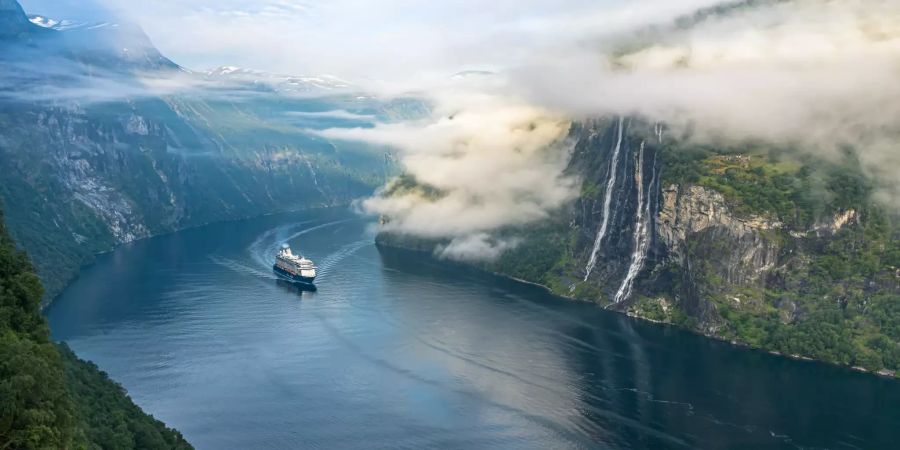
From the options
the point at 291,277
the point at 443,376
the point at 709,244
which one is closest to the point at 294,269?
the point at 291,277

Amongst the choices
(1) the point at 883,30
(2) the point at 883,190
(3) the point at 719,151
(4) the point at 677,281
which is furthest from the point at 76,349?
(1) the point at 883,30

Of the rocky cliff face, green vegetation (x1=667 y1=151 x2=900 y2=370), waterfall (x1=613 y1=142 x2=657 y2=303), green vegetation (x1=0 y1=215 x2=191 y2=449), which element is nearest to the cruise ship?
the rocky cliff face

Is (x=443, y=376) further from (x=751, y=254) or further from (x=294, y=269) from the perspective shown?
(x=294, y=269)

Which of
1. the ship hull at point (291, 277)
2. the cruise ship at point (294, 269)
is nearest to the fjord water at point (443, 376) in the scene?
the ship hull at point (291, 277)

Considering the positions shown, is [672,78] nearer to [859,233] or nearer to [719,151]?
[719,151]

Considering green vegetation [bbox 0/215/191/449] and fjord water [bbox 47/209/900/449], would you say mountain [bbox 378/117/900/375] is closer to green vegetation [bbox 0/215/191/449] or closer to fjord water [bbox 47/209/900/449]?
fjord water [bbox 47/209/900/449]

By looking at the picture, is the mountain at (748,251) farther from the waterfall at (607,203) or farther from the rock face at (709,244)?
the waterfall at (607,203)
